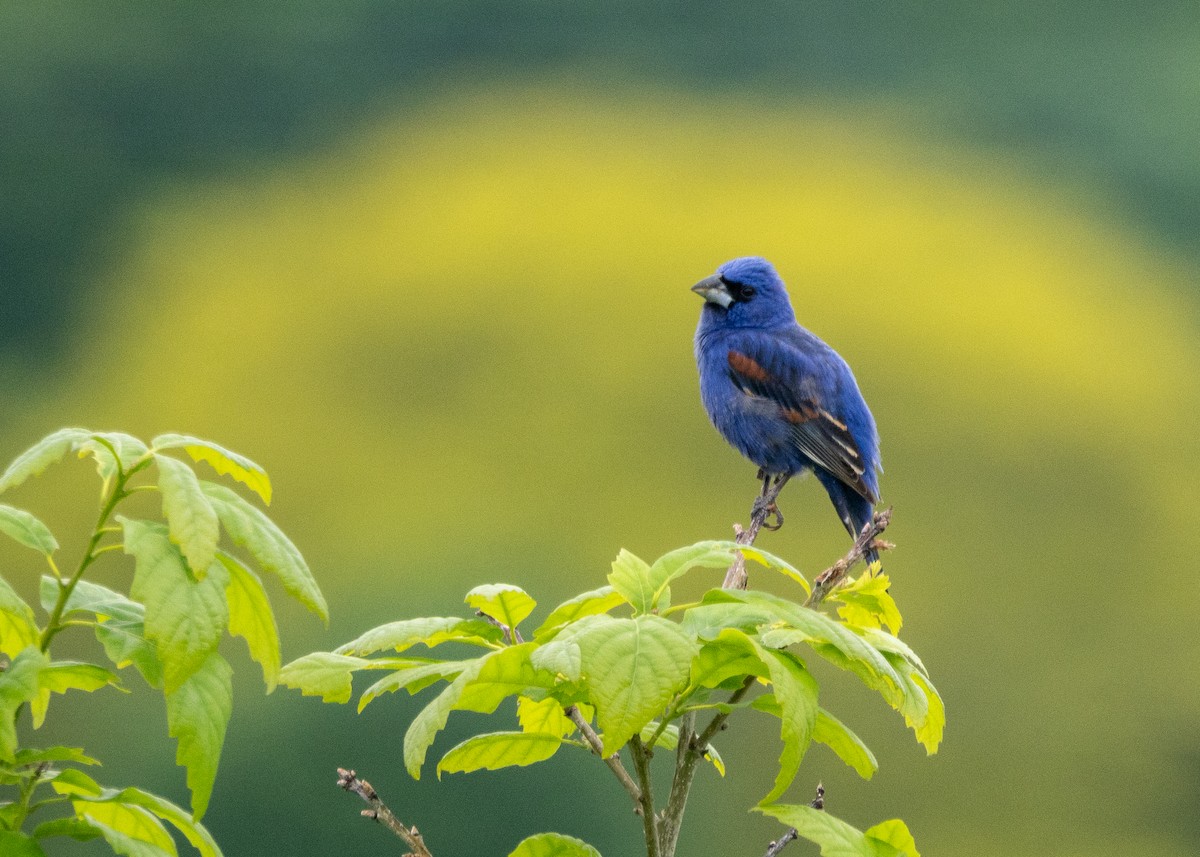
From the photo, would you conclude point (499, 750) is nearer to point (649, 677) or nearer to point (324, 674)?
point (324, 674)

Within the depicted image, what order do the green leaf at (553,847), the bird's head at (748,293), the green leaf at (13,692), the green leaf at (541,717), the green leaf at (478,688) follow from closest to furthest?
the green leaf at (13,692)
the green leaf at (478,688)
the green leaf at (553,847)
the green leaf at (541,717)
the bird's head at (748,293)

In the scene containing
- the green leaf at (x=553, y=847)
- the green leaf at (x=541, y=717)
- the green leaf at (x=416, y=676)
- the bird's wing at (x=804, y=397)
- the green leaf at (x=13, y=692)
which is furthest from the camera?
the bird's wing at (x=804, y=397)

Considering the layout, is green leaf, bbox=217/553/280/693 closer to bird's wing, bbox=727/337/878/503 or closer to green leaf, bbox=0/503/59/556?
green leaf, bbox=0/503/59/556

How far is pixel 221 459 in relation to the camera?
4.95 ft

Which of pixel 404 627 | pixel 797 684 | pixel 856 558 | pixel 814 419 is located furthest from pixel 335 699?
pixel 814 419

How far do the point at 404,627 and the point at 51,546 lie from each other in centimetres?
43

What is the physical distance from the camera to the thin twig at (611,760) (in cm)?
148

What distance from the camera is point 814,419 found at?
427 centimetres

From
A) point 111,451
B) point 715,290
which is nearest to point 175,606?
point 111,451

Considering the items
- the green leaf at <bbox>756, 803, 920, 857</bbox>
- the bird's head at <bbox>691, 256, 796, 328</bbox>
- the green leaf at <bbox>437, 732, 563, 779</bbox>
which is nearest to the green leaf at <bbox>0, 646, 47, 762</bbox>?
the green leaf at <bbox>437, 732, 563, 779</bbox>

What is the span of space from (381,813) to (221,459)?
1.50ft

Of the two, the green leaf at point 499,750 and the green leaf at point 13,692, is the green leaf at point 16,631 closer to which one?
the green leaf at point 13,692

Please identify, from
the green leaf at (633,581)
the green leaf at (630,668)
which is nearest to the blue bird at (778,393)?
the green leaf at (633,581)

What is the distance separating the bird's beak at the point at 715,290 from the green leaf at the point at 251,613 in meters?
3.21
